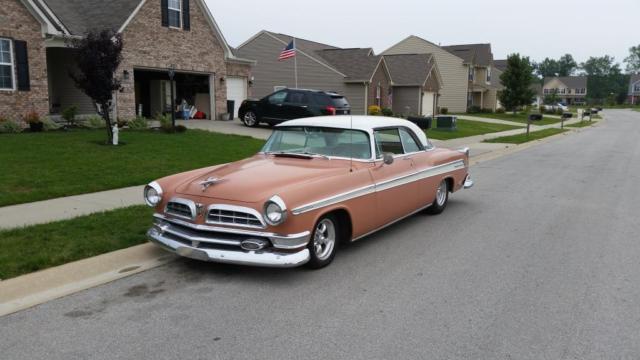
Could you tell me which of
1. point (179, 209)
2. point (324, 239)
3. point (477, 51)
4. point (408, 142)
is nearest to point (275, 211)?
point (324, 239)

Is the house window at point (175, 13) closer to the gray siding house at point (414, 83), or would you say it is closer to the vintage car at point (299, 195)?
the vintage car at point (299, 195)

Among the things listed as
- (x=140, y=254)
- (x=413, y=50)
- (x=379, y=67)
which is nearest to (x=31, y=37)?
(x=140, y=254)

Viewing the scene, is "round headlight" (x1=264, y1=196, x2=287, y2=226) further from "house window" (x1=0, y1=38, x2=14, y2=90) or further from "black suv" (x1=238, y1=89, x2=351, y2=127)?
"black suv" (x1=238, y1=89, x2=351, y2=127)

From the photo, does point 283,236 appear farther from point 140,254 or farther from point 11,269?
point 11,269

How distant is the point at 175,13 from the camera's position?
2169 centimetres

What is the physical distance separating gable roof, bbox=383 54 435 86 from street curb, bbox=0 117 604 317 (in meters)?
36.1

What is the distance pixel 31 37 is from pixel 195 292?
15.0m

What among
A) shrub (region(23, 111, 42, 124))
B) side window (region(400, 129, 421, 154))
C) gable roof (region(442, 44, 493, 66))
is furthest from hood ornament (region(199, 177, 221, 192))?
gable roof (region(442, 44, 493, 66))

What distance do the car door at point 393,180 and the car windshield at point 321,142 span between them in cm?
23

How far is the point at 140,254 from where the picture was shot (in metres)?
6.00

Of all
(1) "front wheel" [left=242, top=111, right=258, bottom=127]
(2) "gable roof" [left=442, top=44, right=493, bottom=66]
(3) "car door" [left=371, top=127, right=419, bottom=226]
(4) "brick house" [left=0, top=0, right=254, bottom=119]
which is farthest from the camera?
(2) "gable roof" [left=442, top=44, right=493, bottom=66]

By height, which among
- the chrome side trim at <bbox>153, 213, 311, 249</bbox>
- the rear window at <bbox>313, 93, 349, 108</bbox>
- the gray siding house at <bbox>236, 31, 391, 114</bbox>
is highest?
the gray siding house at <bbox>236, 31, 391, 114</bbox>

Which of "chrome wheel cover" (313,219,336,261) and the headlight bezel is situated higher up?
the headlight bezel

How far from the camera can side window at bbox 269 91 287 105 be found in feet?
69.7
